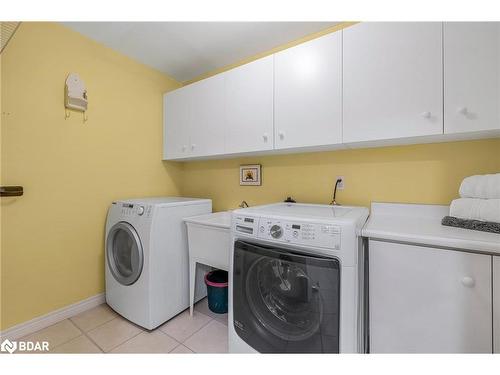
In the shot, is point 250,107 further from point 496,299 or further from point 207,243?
point 496,299

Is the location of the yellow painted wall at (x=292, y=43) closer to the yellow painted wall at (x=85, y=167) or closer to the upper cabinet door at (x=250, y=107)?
the upper cabinet door at (x=250, y=107)

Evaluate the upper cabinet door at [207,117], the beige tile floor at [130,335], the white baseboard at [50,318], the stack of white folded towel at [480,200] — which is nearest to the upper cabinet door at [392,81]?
the stack of white folded towel at [480,200]

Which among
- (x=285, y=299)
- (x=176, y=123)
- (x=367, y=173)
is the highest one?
(x=176, y=123)

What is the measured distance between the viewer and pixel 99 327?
1594mm

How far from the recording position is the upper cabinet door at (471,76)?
100cm

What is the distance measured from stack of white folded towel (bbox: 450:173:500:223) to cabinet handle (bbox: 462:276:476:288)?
32cm

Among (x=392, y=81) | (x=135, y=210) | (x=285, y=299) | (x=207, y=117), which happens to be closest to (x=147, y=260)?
(x=135, y=210)

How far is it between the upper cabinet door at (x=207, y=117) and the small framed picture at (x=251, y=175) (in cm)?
35

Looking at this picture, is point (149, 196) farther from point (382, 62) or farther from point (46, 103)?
point (382, 62)

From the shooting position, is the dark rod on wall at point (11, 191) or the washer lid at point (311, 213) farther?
the dark rod on wall at point (11, 191)

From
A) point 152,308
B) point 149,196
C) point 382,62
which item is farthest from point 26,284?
point 382,62

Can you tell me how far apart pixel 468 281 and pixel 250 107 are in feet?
5.20

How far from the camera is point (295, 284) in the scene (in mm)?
1065

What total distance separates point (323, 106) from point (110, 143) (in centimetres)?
182
